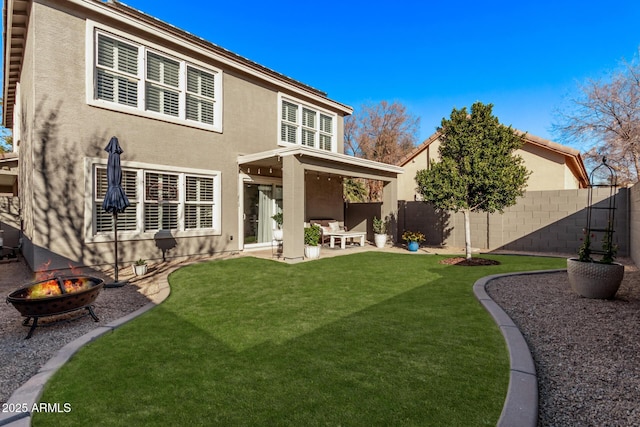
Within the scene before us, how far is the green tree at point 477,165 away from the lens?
9422mm

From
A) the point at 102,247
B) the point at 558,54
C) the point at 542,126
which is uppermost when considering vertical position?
the point at 558,54

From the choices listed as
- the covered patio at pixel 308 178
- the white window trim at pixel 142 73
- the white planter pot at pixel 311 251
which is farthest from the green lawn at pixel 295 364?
the white window trim at pixel 142 73

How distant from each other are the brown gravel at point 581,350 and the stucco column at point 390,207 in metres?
7.64

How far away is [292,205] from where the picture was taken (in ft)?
31.4

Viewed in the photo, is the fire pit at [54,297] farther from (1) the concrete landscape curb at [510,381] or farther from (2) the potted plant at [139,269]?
(2) the potted plant at [139,269]

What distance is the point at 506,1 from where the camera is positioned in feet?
42.7

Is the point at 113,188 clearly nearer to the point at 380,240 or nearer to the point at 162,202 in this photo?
the point at 162,202

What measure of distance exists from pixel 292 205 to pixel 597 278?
22.2 feet

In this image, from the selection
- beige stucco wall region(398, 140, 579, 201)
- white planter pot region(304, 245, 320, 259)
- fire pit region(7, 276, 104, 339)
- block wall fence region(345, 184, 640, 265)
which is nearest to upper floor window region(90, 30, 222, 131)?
white planter pot region(304, 245, 320, 259)

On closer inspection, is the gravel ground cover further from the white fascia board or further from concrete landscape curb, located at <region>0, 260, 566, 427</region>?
the white fascia board

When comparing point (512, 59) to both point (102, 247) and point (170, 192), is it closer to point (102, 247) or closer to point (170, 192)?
point (170, 192)

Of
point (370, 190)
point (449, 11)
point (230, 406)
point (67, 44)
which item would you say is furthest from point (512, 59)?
point (230, 406)

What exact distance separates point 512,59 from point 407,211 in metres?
10.3

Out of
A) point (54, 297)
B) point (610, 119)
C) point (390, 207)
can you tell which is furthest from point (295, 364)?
point (610, 119)
